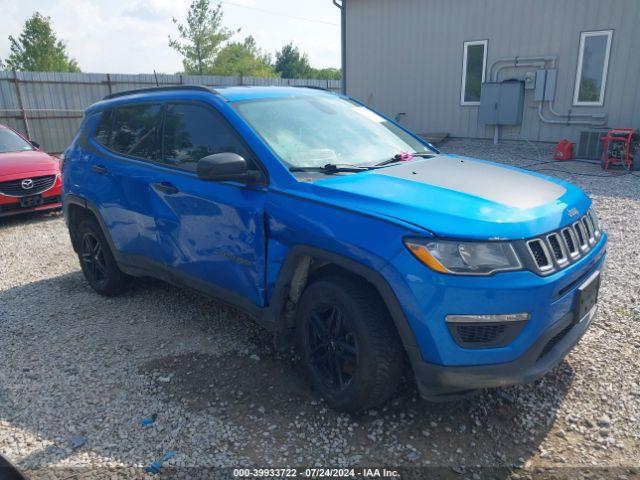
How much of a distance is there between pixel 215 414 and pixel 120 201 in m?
2.07

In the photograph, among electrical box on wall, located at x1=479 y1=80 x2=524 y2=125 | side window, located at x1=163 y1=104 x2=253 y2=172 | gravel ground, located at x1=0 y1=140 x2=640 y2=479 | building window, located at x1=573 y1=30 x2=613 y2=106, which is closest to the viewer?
gravel ground, located at x1=0 y1=140 x2=640 y2=479

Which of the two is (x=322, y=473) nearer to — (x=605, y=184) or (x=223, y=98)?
(x=223, y=98)

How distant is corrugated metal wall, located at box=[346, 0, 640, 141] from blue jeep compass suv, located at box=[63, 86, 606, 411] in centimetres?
935

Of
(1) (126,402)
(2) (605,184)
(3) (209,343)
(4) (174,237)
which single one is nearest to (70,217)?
(4) (174,237)

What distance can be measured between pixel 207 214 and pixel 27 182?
5755mm

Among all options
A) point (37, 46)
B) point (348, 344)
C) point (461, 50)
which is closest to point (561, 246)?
point (348, 344)

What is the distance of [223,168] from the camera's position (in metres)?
2.93

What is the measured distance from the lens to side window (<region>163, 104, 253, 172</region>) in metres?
3.34

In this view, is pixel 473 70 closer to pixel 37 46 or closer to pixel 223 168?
pixel 223 168

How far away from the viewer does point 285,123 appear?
11.2 ft

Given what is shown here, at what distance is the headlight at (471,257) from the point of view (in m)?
2.34

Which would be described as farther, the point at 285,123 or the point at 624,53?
the point at 624,53

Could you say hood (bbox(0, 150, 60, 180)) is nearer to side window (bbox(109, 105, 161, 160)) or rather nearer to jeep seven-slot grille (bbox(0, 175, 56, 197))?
jeep seven-slot grille (bbox(0, 175, 56, 197))

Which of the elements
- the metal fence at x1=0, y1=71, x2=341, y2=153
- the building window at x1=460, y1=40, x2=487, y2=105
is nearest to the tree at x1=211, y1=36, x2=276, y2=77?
the metal fence at x1=0, y1=71, x2=341, y2=153
